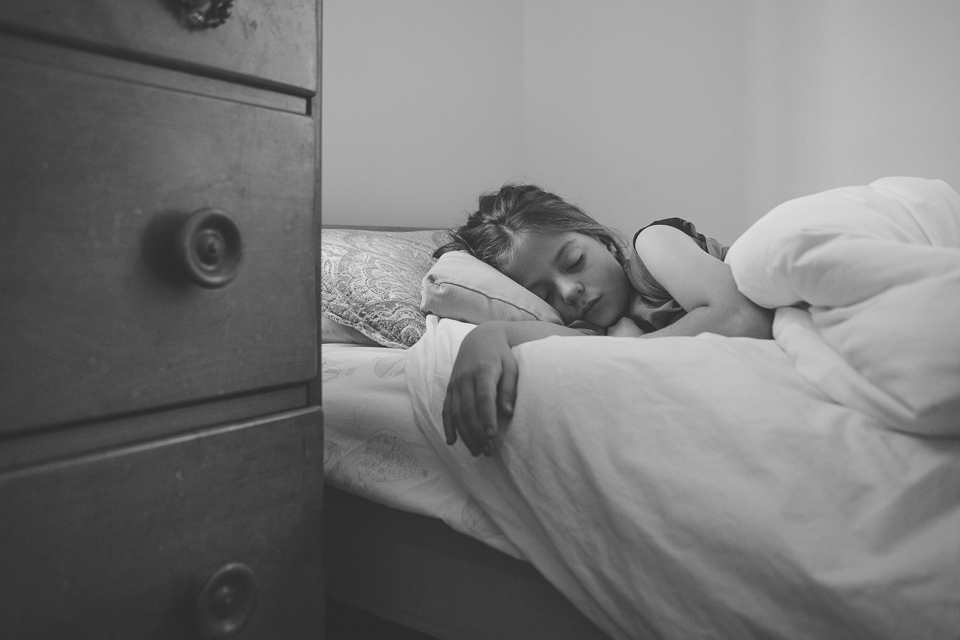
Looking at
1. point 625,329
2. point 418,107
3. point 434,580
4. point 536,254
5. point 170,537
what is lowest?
point 434,580

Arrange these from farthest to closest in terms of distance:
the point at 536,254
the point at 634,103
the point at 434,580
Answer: the point at 634,103 < the point at 536,254 < the point at 434,580

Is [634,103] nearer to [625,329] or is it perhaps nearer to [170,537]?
[625,329]

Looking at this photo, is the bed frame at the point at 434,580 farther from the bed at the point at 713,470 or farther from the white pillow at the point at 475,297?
the white pillow at the point at 475,297

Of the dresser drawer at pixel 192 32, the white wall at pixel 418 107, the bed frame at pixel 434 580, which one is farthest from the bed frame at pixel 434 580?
the white wall at pixel 418 107

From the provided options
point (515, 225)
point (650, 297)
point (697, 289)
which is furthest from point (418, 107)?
point (697, 289)

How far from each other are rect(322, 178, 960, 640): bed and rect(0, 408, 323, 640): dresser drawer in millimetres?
→ 173

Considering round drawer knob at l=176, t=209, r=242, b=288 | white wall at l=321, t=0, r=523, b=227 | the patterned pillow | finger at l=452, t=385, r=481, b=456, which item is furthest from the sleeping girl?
white wall at l=321, t=0, r=523, b=227

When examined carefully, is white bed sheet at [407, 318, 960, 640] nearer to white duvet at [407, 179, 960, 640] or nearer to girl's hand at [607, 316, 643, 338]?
white duvet at [407, 179, 960, 640]

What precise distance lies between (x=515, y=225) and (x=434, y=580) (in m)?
0.62

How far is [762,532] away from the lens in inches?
18.9

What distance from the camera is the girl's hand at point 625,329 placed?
95 centimetres

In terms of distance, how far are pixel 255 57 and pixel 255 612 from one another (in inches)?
16.5

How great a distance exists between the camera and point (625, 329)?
0.97 meters

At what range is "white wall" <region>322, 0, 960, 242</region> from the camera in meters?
1.47
